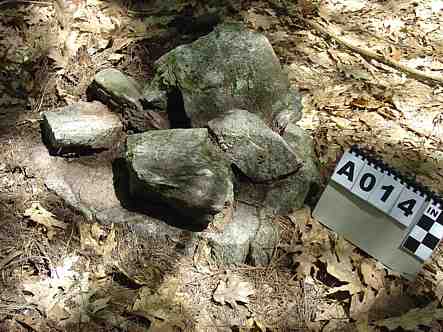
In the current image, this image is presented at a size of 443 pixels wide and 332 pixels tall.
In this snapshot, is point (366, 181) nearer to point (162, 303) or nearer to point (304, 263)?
point (304, 263)

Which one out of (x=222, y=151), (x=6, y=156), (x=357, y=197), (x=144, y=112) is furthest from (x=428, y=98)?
(x=6, y=156)

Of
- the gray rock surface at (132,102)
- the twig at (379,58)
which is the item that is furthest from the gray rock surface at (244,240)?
the twig at (379,58)

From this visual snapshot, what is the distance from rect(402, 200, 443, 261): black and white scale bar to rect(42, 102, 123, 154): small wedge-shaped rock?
192cm

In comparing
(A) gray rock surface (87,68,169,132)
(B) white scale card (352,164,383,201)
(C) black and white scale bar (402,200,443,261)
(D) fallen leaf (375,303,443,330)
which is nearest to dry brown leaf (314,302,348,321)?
(D) fallen leaf (375,303,443,330)

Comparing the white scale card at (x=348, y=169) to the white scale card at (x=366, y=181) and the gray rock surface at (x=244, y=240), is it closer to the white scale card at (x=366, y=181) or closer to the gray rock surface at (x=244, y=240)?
the white scale card at (x=366, y=181)

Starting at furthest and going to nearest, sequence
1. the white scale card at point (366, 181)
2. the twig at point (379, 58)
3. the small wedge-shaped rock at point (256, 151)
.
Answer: the twig at point (379, 58) < the small wedge-shaped rock at point (256, 151) < the white scale card at point (366, 181)

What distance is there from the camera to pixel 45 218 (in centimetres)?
291

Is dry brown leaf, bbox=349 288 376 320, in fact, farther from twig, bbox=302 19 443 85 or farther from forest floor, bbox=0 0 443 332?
twig, bbox=302 19 443 85

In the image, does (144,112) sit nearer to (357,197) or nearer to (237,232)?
(237,232)

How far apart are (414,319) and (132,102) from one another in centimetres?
212

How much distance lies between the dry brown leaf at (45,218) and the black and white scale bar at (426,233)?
1.97 meters

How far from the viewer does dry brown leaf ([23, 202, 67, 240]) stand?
2.88 meters

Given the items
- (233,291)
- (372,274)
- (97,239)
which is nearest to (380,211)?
(372,274)

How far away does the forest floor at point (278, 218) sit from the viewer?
2.66 meters
